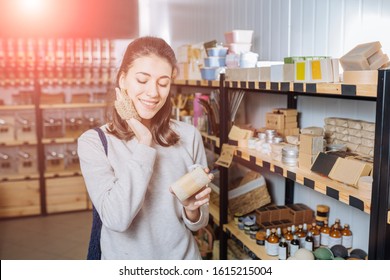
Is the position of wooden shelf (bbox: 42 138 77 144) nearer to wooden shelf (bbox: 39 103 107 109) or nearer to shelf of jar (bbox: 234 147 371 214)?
wooden shelf (bbox: 39 103 107 109)

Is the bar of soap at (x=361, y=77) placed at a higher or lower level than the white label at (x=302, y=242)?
higher

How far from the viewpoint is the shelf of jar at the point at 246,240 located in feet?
6.03

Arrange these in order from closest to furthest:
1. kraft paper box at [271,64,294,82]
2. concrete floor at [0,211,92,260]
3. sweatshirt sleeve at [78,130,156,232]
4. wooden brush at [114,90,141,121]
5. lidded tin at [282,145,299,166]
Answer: sweatshirt sleeve at [78,130,156,232], wooden brush at [114,90,141,121], kraft paper box at [271,64,294,82], lidded tin at [282,145,299,166], concrete floor at [0,211,92,260]

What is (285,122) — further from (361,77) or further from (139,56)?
(139,56)

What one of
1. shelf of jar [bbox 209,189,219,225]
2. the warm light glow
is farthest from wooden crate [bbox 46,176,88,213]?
shelf of jar [bbox 209,189,219,225]

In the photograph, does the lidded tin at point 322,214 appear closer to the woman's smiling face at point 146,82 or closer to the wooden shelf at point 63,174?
the woman's smiling face at point 146,82

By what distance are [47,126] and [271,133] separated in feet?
8.67

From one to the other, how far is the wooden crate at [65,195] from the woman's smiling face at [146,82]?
2951 millimetres

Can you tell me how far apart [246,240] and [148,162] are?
109 centimetres

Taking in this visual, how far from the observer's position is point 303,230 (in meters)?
1.81

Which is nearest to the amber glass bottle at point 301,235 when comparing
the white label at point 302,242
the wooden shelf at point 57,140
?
the white label at point 302,242

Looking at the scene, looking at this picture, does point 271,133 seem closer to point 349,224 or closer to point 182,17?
point 349,224

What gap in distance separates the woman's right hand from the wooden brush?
0.03 meters

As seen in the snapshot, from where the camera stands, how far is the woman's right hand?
1.09 metres
